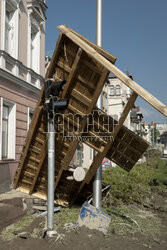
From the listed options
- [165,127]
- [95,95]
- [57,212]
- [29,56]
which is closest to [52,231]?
[57,212]

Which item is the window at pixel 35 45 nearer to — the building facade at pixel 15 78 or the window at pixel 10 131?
the building facade at pixel 15 78

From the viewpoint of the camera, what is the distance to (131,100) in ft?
15.6

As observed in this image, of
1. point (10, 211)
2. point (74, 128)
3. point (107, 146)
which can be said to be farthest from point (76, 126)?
point (10, 211)

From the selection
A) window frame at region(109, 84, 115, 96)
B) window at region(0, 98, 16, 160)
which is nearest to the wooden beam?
window at region(0, 98, 16, 160)

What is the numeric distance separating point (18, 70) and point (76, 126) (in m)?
7.53

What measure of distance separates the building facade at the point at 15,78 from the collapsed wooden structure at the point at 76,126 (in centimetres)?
495

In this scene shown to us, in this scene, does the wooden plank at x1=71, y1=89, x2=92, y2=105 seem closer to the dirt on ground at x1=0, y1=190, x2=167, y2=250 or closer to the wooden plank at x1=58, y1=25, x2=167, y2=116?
the wooden plank at x1=58, y1=25, x2=167, y2=116

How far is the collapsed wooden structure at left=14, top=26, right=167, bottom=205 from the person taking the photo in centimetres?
474

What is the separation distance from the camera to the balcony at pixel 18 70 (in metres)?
10.7

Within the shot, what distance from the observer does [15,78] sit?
11250mm

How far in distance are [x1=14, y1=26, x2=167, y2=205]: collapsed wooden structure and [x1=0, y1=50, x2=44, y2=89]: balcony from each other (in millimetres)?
5675

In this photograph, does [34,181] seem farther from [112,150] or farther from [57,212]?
[112,150]

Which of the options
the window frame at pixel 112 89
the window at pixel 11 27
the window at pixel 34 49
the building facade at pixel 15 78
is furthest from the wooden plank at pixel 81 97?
the window frame at pixel 112 89

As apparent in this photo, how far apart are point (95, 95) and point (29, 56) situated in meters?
9.19
